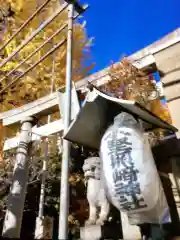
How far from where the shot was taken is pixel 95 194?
135 inches

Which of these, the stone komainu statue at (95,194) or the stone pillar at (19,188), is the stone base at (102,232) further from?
the stone pillar at (19,188)

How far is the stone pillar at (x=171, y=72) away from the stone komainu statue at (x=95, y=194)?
171cm

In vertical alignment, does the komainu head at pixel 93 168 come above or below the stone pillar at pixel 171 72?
below

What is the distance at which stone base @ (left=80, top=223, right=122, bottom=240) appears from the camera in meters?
3.05

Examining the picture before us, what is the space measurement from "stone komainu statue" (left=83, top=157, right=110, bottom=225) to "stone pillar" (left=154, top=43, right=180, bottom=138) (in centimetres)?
171

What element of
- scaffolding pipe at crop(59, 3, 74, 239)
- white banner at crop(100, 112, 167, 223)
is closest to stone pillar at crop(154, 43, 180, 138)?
white banner at crop(100, 112, 167, 223)

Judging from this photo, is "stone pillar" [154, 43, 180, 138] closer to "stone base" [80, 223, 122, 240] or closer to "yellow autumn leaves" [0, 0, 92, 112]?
"stone base" [80, 223, 122, 240]

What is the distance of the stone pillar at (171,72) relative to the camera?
13.1 feet

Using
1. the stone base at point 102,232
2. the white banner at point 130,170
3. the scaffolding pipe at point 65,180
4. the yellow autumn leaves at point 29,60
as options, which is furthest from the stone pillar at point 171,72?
the yellow autumn leaves at point 29,60

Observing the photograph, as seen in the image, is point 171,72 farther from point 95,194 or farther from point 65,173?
point 65,173

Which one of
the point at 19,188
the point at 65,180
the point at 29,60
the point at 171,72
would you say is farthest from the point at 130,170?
the point at 29,60

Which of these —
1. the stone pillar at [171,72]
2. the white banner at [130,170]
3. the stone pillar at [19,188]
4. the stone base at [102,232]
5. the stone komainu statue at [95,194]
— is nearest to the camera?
the white banner at [130,170]

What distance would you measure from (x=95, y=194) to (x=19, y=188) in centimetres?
257

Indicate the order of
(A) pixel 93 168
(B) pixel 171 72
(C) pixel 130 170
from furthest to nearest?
1. (B) pixel 171 72
2. (A) pixel 93 168
3. (C) pixel 130 170
